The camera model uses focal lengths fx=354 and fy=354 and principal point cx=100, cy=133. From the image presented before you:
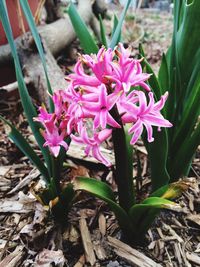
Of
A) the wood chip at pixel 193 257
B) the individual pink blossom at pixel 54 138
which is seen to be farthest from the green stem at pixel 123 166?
the wood chip at pixel 193 257

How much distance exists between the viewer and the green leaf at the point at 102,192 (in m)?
0.86

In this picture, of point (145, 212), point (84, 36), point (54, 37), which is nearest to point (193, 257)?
point (145, 212)

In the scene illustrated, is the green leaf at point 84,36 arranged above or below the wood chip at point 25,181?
above

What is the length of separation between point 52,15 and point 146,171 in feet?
5.30

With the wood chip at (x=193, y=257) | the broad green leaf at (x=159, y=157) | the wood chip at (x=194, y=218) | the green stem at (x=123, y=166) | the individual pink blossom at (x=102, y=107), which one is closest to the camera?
the individual pink blossom at (x=102, y=107)

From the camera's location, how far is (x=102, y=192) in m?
0.90

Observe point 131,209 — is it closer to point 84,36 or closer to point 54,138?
point 54,138

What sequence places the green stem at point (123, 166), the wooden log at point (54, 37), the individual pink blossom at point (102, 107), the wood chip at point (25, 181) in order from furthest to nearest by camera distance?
the wooden log at point (54, 37) < the wood chip at point (25, 181) < the green stem at point (123, 166) < the individual pink blossom at point (102, 107)

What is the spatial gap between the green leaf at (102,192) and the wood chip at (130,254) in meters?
0.07

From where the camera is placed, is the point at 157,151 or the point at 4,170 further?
the point at 4,170

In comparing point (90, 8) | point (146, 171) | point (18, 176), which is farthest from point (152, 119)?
point (90, 8)

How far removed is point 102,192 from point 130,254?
0.75ft

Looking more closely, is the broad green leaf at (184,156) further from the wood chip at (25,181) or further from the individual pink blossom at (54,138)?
the wood chip at (25,181)

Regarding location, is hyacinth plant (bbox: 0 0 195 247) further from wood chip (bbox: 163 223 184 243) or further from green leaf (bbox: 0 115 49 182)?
wood chip (bbox: 163 223 184 243)
